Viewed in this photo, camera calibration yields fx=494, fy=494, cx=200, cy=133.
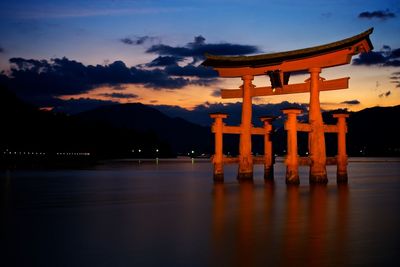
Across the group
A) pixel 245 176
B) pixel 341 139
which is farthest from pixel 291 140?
pixel 245 176

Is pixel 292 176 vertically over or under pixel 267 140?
under

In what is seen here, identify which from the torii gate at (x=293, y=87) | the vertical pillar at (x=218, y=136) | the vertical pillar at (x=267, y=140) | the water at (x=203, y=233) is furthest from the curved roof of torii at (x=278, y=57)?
the water at (x=203, y=233)

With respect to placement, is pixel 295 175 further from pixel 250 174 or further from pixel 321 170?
pixel 250 174

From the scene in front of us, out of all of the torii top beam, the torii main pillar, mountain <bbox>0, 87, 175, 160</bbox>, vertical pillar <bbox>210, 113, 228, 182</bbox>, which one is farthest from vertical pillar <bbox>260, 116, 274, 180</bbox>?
mountain <bbox>0, 87, 175, 160</bbox>

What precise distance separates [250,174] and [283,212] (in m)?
11.6

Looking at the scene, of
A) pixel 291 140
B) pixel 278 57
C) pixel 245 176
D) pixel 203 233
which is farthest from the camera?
pixel 245 176

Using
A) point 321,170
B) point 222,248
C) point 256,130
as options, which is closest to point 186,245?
point 222,248

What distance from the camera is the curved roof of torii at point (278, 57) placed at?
68.3 feet

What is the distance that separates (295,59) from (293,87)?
198 centimetres

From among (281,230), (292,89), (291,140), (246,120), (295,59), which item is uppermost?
(295,59)

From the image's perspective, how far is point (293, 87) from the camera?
24.5 meters

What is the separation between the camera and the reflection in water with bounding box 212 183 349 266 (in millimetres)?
Result: 8492

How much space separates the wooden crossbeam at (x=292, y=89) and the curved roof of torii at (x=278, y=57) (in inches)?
59.2

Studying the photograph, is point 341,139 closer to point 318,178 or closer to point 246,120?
point 318,178
